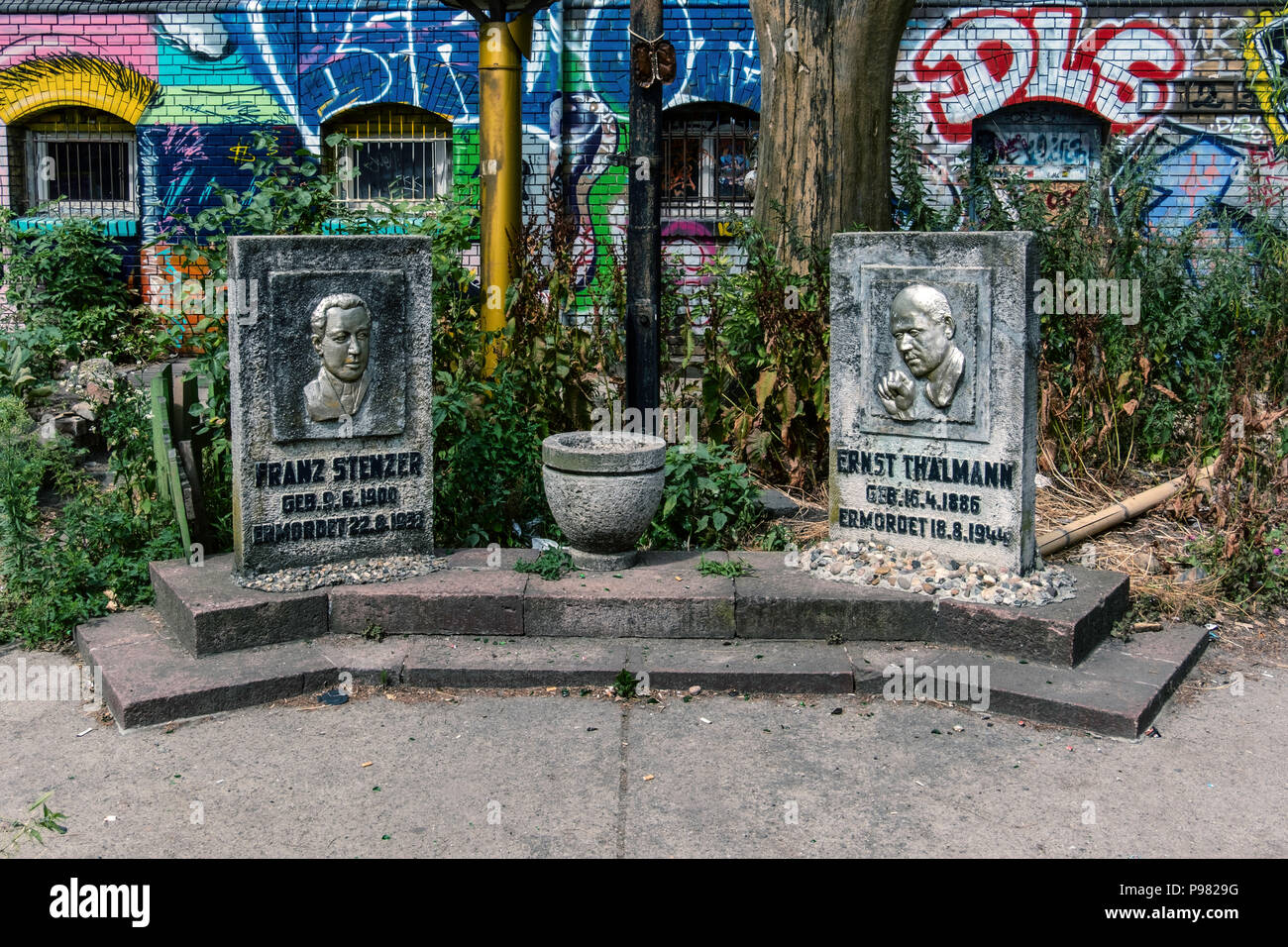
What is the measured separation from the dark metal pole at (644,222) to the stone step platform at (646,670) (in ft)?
5.42

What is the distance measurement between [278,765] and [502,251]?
11.1 ft

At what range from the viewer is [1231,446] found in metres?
6.35

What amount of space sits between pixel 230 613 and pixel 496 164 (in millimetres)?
2985

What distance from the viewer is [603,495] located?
557 centimetres

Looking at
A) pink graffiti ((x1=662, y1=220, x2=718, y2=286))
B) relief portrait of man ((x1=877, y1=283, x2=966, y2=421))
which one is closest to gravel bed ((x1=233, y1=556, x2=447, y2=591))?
relief portrait of man ((x1=877, y1=283, x2=966, y2=421))

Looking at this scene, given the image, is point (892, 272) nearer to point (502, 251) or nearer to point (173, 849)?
point (502, 251)

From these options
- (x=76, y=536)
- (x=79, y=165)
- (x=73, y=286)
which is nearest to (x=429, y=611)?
(x=76, y=536)

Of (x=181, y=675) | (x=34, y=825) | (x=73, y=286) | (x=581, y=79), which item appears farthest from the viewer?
(x=581, y=79)

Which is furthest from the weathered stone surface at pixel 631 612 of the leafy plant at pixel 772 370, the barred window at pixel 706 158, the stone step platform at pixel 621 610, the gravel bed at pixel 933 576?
the barred window at pixel 706 158

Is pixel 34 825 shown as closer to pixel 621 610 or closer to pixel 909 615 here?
pixel 621 610

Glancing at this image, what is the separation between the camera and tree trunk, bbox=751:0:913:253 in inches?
311

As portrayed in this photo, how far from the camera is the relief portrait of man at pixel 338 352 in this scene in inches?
215

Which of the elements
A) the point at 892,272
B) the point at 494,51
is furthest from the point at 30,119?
the point at 892,272

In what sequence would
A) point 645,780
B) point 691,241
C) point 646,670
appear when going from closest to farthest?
point 645,780, point 646,670, point 691,241
